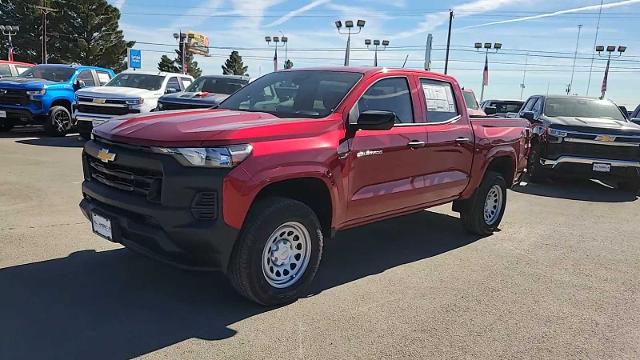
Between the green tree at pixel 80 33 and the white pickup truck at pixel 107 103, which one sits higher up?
the green tree at pixel 80 33

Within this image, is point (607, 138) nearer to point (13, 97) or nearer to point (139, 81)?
point (139, 81)

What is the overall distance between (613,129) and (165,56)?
83.0 m

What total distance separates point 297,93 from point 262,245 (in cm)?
168

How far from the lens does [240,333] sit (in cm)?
375

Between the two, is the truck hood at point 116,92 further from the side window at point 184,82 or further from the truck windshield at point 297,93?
Answer: the truck windshield at point 297,93

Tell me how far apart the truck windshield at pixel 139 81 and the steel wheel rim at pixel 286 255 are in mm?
10871

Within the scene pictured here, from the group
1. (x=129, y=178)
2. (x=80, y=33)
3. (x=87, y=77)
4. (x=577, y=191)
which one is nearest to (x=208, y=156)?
(x=129, y=178)

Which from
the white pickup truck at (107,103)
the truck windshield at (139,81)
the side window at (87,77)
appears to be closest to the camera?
the white pickup truck at (107,103)

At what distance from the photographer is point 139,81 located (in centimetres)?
1430

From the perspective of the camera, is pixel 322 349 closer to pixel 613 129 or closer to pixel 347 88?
pixel 347 88

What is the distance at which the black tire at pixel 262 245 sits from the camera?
3889 millimetres

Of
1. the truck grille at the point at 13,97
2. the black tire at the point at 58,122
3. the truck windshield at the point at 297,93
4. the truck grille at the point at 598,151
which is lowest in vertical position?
the black tire at the point at 58,122

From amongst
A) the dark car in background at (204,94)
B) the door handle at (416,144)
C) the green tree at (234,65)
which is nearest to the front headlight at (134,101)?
the dark car in background at (204,94)

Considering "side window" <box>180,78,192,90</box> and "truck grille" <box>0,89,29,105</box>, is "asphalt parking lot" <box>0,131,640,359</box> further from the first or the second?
"side window" <box>180,78,192,90</box>
